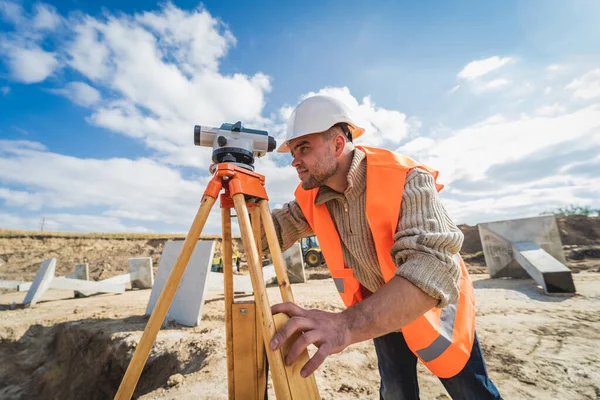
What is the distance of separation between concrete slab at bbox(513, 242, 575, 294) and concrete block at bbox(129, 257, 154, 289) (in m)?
10.7

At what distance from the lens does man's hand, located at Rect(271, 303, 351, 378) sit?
2.75ft

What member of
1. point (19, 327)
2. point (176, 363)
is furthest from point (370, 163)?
point (19, 327)

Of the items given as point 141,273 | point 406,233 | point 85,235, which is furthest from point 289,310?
point 85,235

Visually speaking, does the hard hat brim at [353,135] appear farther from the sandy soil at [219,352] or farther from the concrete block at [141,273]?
the concrete block at [141,273]

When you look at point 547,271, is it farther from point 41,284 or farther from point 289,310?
point 41,284

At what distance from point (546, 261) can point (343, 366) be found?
18.8 ft

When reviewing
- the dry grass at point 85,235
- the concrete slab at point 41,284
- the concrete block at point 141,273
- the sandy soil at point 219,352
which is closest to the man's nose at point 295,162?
the sandy soil at point 219,352

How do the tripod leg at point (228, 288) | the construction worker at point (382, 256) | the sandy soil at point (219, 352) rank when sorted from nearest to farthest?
the construction worker at point (382, 256) < the tripod leg at point (228, 288) < the sandy soil at point (219, 352)

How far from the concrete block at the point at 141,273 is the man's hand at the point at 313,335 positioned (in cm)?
1007

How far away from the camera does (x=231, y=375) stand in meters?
1.24

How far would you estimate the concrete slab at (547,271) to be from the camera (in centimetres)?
519

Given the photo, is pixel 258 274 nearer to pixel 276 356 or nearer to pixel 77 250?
pixel 276 356

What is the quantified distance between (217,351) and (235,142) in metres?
2.60

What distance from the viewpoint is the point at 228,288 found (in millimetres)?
1316
